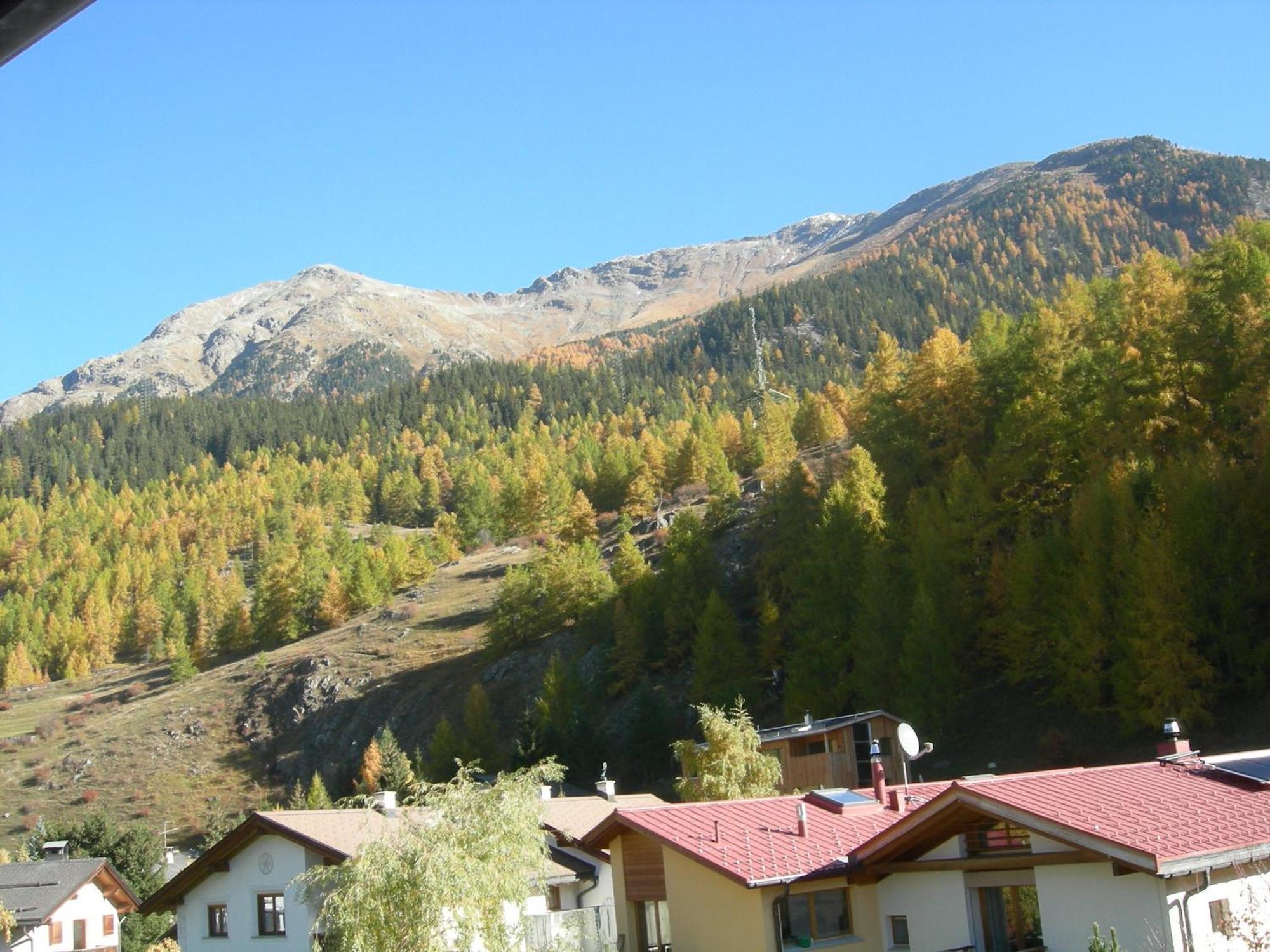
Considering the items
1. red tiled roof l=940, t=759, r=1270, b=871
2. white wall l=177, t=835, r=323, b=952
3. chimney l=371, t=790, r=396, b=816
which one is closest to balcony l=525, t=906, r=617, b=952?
chimney l=371, t=790, r=396, b=816

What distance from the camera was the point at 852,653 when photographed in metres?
58.5

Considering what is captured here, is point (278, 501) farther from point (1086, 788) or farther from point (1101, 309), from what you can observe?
point (1086, 788)

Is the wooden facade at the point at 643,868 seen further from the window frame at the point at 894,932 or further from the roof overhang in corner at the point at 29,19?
the roof overhang in corner at the point at 29,19

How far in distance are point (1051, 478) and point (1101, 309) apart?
730 inches

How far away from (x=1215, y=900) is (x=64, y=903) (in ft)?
123

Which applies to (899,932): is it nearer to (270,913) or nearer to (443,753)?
(270,913)

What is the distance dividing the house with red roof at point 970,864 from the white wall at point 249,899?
859 centimetres

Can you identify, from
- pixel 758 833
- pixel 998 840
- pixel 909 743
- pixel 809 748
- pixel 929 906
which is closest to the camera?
pixel 998 840

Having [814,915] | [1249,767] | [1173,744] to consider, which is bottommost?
[814,915]

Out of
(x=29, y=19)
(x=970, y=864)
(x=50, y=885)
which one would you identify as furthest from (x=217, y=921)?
(x=29, y=19)

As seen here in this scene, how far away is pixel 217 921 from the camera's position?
30.7 metres

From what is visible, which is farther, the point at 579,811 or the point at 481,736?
the point at 481,736

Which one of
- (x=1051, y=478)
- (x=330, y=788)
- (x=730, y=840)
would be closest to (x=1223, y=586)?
(x=1051, y=478)

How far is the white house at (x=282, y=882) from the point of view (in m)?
28.4
